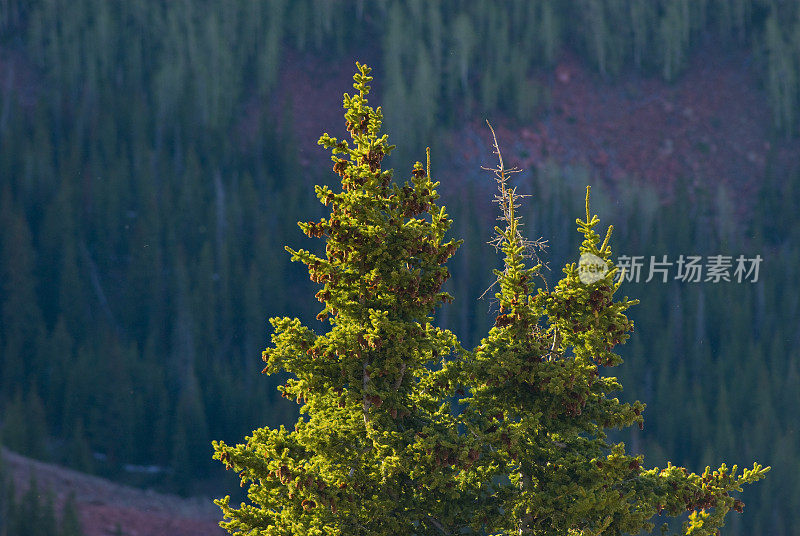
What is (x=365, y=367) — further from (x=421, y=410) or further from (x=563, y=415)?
(x=563, y=415)

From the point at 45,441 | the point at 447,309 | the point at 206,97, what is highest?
the point at 206,97

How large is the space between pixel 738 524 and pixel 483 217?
39055mm

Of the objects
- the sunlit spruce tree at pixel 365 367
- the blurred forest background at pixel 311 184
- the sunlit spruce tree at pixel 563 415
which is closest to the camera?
the sunlit spruce tree at pixel 365 367

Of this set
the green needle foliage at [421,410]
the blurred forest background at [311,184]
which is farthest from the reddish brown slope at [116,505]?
the green needle foliage at [421,410]

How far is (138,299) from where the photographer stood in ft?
301

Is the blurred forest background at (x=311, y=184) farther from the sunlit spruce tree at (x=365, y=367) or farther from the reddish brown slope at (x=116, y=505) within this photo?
the sunlit spruce tree at (x=365, y=367)

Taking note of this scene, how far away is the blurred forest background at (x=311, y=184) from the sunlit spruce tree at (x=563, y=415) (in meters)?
61.6

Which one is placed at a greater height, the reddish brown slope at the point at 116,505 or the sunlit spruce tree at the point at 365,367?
the sunlit spruce tree at the point at 365,367

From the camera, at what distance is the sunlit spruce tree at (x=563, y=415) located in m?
18.0

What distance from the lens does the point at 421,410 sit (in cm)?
1884

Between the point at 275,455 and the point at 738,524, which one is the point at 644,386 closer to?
the point at 738,524

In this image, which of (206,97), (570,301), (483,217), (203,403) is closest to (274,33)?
(206,97)

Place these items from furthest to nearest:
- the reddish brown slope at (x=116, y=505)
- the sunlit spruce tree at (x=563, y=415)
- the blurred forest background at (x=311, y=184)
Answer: the blurred forest background at (x=311, y=184)
the reddish brown slope at (x=116, y=505)
the sunlit spruce tree at (x=563, y=415)

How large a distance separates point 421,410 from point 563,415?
7.12ft
